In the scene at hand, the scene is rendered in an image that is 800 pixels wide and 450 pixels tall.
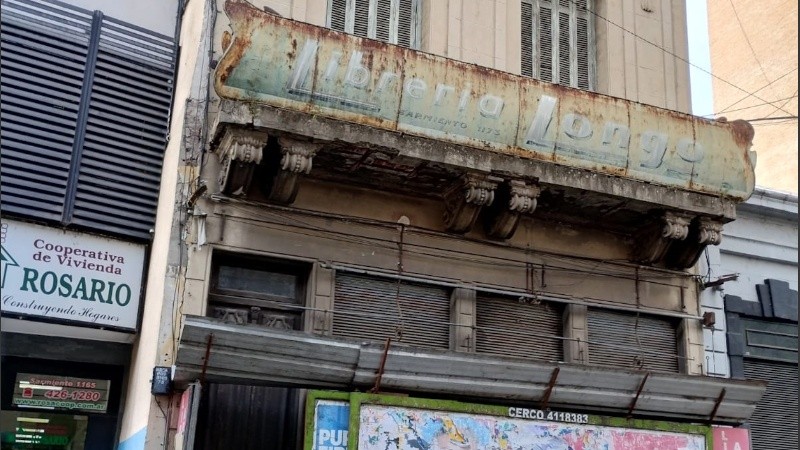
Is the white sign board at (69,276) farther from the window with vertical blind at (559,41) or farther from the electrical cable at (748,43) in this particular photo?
the electrical cable at (748,43)

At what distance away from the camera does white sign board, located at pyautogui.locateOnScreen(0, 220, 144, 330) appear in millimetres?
9180

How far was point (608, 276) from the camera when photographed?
1071cm

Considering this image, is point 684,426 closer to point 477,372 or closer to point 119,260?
point 477,372

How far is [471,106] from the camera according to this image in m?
9.35

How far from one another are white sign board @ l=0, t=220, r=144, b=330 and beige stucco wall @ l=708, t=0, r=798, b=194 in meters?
14.9

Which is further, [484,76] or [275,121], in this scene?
[484,76]

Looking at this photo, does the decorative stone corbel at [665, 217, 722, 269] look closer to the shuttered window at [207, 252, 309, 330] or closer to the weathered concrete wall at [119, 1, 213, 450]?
the shuttered window at [207, 252, 309, 330]

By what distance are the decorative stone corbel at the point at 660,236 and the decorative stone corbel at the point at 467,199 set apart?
2.28m

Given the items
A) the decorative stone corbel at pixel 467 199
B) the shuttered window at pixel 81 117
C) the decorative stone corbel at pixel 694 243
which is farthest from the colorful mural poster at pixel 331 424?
the decorative stone corbel at pixel 694 243

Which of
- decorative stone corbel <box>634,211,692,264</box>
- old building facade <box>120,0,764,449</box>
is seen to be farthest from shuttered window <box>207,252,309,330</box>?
decorative stone corbel <box>634,211,692,264</box>

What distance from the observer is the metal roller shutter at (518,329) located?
1007 centimetres

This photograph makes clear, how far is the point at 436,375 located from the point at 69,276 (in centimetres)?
414

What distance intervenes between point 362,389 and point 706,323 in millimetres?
5036

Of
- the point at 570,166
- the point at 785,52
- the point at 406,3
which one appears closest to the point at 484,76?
the point at 570,166
